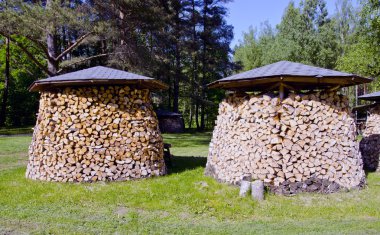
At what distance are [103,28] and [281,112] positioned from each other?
11460mm

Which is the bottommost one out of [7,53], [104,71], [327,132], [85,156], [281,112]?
[85,156]

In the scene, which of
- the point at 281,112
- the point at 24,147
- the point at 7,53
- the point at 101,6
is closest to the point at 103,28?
the point at 101,6

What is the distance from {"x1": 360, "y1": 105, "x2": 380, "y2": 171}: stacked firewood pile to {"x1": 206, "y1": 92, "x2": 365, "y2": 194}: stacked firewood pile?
2809 millimetres

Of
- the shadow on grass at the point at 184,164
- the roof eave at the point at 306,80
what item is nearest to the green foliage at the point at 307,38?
the shadow on grass at the point at 184,164

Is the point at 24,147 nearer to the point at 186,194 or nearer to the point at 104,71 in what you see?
the point at 104,71

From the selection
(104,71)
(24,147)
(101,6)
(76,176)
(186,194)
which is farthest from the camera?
(101,6)

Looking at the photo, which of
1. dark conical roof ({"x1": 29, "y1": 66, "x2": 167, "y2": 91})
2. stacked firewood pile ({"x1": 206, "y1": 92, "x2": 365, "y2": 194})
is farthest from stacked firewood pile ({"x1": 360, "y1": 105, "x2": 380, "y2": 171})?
dark conical roof ({"x1": 29, "y1": 66, "x2": 167, "y2": 91})

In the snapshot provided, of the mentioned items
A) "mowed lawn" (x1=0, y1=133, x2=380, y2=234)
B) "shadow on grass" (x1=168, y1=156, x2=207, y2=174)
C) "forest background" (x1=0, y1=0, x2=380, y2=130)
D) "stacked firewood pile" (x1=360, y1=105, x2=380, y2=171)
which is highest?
"forest background" (x1=0, y1=0, x2=380, y2=130)

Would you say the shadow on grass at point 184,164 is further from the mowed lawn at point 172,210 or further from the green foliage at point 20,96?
the green foliage at point 20,96

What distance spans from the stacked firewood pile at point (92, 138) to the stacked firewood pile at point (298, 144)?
2.48 metres

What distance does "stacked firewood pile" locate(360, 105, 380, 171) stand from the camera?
9.95 meters

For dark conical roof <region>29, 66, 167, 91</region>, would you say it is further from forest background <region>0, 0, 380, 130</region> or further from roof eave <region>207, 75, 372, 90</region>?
forest background <region>0, 0, 380, 130</region>

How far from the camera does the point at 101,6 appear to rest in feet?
56.5

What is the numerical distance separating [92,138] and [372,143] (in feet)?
26.9
